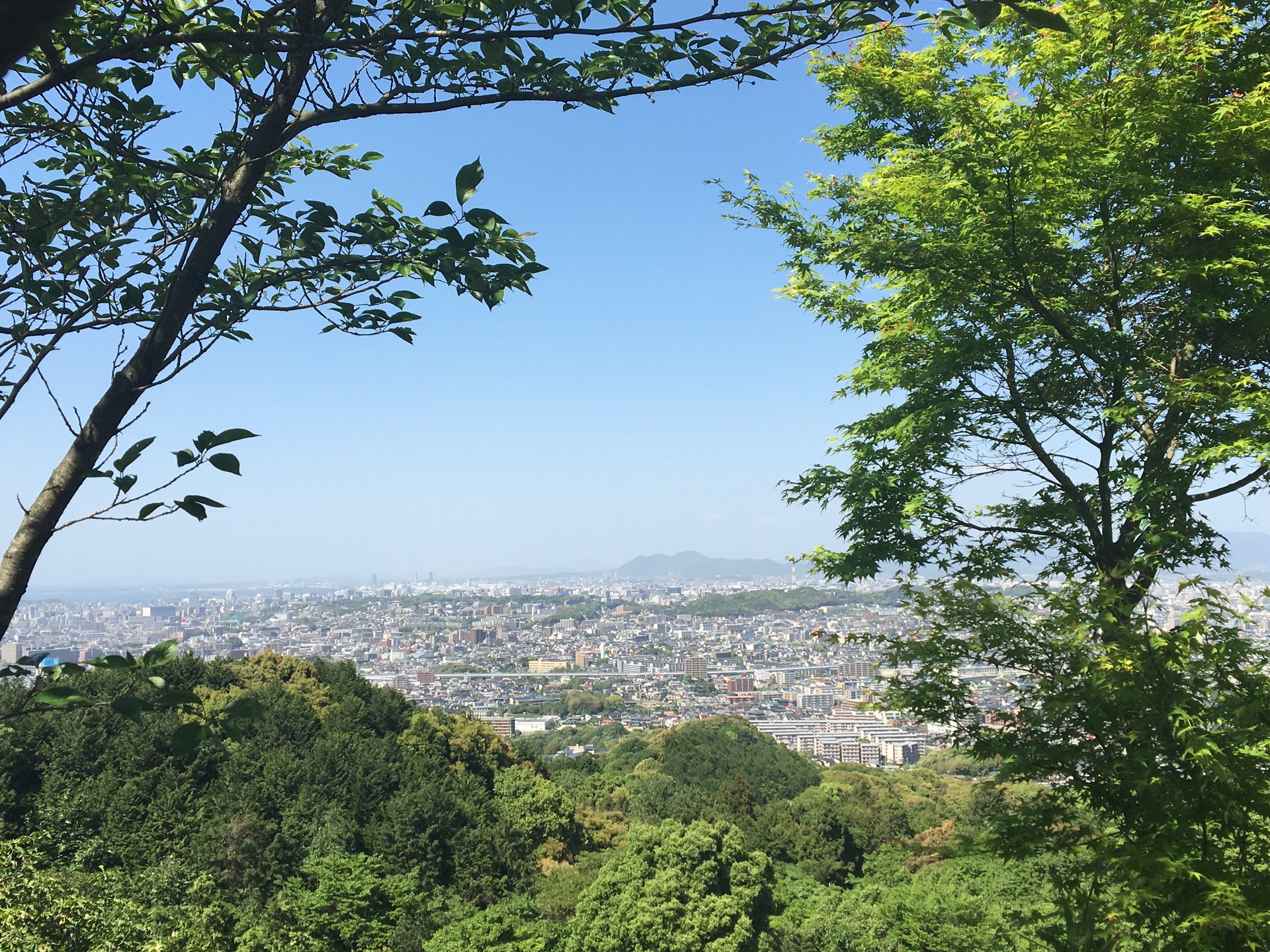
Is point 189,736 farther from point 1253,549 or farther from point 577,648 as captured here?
point 1253,549

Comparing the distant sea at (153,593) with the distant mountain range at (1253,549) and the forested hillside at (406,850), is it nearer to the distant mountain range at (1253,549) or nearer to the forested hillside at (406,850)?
the forested hillside at (406,850)

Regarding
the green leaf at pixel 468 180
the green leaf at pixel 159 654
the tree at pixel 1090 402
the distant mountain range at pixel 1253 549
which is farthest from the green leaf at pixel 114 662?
the distant mountain range at pixel 1253 549

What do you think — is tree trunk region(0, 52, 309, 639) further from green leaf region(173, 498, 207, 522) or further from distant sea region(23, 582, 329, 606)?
distant sea region(23, 582, 329, 606)

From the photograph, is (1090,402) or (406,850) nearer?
(1090,402)

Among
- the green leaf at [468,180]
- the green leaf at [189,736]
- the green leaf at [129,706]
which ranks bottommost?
the green leaf at [189,736]

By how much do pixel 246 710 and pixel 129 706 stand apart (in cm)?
13

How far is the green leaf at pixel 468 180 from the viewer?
1248mm

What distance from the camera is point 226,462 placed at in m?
1.14

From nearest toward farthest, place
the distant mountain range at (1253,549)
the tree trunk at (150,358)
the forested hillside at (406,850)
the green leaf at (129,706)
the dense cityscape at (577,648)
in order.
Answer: the green leaf at (129,706) < the tree trunk at (150,358) < the forested hillside at (406,850) < the dense cityscape at (577,648) < the distant mountain range at (1253,549)

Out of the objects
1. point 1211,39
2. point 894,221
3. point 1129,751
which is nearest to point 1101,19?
point 1211,39

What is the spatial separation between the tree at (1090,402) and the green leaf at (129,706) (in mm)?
3045

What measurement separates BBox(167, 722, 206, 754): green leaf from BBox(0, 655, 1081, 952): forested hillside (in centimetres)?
415

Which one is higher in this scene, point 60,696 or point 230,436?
point 230,436

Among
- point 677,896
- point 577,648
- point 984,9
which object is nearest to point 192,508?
point 984,9
